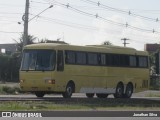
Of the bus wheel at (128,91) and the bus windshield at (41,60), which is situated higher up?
the bus windshield at (41,60)

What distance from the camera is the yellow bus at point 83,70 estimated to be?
32531mm

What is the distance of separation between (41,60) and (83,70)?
3403 millimetres

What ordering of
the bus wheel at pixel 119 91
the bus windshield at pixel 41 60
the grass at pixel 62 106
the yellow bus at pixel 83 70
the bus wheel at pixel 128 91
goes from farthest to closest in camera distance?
the bus wheel at pixel 128 91, the bus wheel at pixel 119 91, the yellow bus at pixel 83 70, the bus windshield at pixel 41 60, the grass at pixel 62 106

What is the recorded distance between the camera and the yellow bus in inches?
1281

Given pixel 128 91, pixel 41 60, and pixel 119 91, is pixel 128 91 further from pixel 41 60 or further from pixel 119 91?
pixel 41 60

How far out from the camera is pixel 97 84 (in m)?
36.2

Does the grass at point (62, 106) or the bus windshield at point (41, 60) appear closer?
the grass at point (62, 106)

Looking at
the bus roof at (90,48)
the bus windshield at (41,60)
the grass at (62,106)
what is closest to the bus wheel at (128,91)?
the bus roof at (90,48)

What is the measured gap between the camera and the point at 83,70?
114 ft

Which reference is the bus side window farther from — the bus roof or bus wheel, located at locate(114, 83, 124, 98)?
bus wheel, located at locate(114, 83, 124, 98)

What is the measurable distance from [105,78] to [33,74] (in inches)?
237

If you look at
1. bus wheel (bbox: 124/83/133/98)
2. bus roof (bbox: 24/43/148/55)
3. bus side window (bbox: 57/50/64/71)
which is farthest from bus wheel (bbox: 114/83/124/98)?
bus side window (bbox: 57/50/64/71)

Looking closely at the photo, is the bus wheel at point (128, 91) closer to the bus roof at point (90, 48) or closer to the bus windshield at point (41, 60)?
the bus roof at point (90, 48)

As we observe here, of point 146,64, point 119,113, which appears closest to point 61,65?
point 146,64
